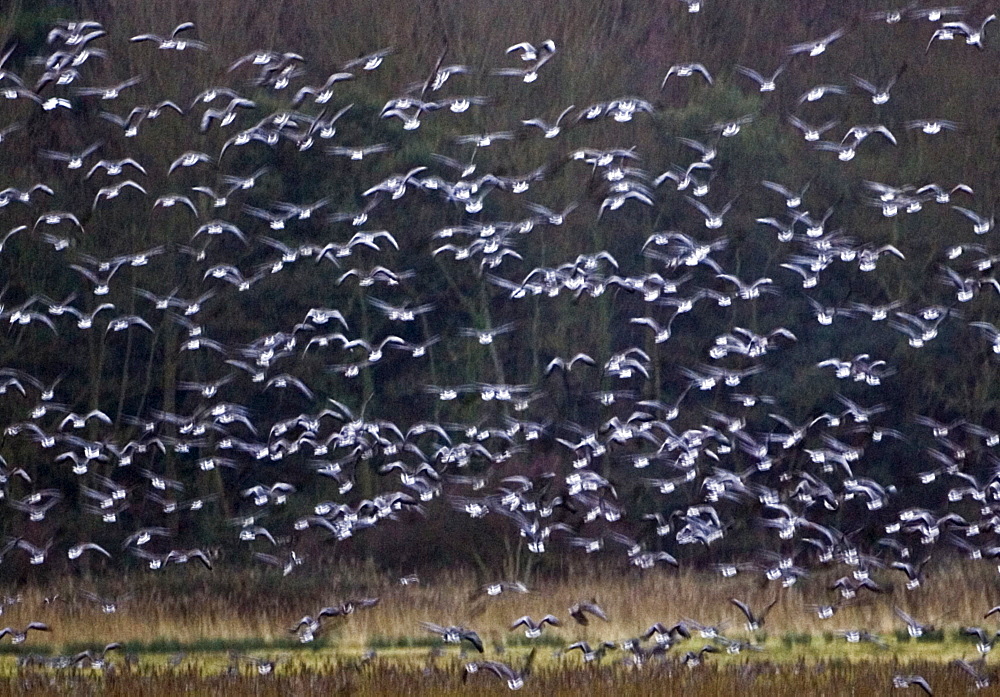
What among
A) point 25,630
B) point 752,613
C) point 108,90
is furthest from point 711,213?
point 25,630

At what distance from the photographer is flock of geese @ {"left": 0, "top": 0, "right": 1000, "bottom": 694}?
342 centimetres

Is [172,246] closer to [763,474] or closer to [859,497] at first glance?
[763,474]

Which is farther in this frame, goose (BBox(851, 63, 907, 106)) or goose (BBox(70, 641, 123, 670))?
goose (BBox(70, 641, 123, 670))

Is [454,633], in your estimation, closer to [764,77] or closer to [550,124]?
[550,124]

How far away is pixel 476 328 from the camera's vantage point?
136 inches

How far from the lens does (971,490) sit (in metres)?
3.46

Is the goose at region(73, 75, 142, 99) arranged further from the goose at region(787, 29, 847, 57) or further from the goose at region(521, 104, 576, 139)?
the goose at region(787, 29, 847, 57)

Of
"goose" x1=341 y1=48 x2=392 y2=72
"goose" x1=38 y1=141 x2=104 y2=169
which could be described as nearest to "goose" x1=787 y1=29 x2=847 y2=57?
"goose" x1=341 y1=48 x2=392 y2=72

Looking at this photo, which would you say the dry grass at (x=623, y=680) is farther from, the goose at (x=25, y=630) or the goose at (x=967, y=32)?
the goose at (x=967, y=32)

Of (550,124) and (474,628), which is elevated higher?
(550,124)

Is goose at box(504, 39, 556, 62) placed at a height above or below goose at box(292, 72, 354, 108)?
above

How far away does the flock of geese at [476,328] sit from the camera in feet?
11.2

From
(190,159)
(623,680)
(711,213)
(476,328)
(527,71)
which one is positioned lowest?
(623,680)

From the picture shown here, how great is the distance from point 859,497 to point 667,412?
77cm
